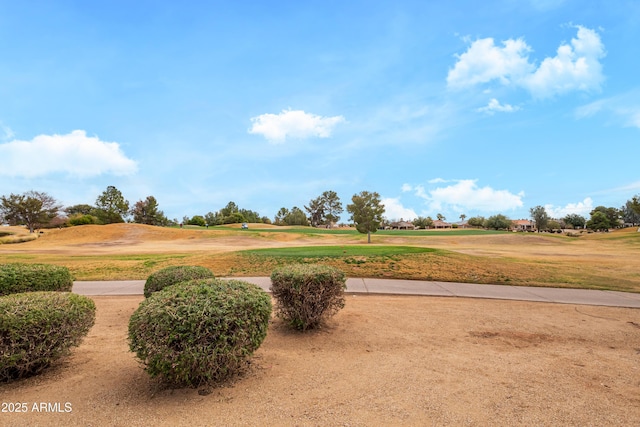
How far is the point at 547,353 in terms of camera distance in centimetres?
480

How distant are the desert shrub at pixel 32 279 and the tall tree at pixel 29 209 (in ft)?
198

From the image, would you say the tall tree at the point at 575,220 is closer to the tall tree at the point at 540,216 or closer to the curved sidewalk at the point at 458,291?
the tall tree at the point at 540,216

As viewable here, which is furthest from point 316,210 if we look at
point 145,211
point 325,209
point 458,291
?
point 458,291

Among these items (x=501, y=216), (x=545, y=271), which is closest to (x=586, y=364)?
(x=545, y=271)

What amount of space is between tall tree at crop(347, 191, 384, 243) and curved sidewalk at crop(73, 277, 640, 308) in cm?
2843

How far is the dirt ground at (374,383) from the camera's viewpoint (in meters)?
2.95

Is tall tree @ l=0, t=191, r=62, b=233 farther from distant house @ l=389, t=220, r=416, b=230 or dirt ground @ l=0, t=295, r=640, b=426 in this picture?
distant house @ l=389, t=220, r=416, b=230

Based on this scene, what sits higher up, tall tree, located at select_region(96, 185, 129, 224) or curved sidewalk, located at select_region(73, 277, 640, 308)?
tall tree, located at select_region(96, 185, 129, 224)

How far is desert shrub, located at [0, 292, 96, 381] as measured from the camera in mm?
3225

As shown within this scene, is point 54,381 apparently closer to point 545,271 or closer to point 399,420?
point 399,420

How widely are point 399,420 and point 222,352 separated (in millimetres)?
1763

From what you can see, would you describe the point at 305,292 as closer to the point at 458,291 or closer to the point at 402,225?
the point at 458,291

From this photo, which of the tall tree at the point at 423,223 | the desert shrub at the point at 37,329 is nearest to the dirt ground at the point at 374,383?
the desert shrub at the point at 37,329

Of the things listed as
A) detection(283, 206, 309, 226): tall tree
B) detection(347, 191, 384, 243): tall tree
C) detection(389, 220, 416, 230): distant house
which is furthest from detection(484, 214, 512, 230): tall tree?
detection(347, 191, 384, 243): tall tree
